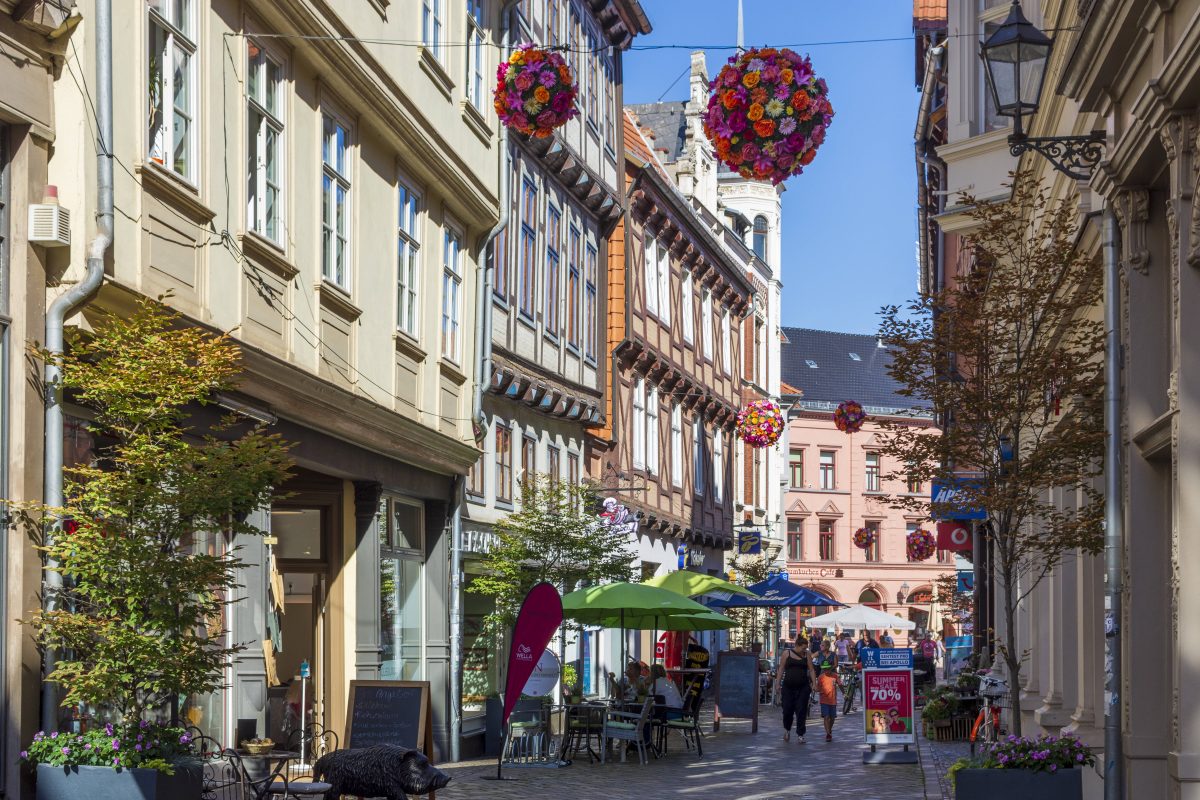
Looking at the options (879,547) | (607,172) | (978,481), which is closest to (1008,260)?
(978,481)

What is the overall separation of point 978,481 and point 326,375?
21.7 ft

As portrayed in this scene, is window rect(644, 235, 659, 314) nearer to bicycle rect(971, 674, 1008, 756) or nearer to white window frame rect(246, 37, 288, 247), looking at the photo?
bicycle rect(971, 674, 1008, 756)

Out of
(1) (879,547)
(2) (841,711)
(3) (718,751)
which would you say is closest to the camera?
(3) (718,751)

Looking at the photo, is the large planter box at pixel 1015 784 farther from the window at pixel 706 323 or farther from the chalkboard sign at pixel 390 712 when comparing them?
the window at pixel 706 323

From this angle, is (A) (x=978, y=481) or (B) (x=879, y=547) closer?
(A) (x=978, y=481)

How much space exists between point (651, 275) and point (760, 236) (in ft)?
77.3

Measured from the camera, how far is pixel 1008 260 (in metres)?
17.5

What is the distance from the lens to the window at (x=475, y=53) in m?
22.5

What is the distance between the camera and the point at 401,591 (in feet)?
68.8

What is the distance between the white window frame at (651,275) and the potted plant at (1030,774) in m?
25.6

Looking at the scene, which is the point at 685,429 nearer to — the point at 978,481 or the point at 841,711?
the point at 841,711

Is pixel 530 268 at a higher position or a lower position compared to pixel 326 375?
higher

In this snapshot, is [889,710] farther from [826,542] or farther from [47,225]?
[826,542]

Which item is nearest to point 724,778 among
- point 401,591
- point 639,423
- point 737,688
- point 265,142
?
point 401,591
